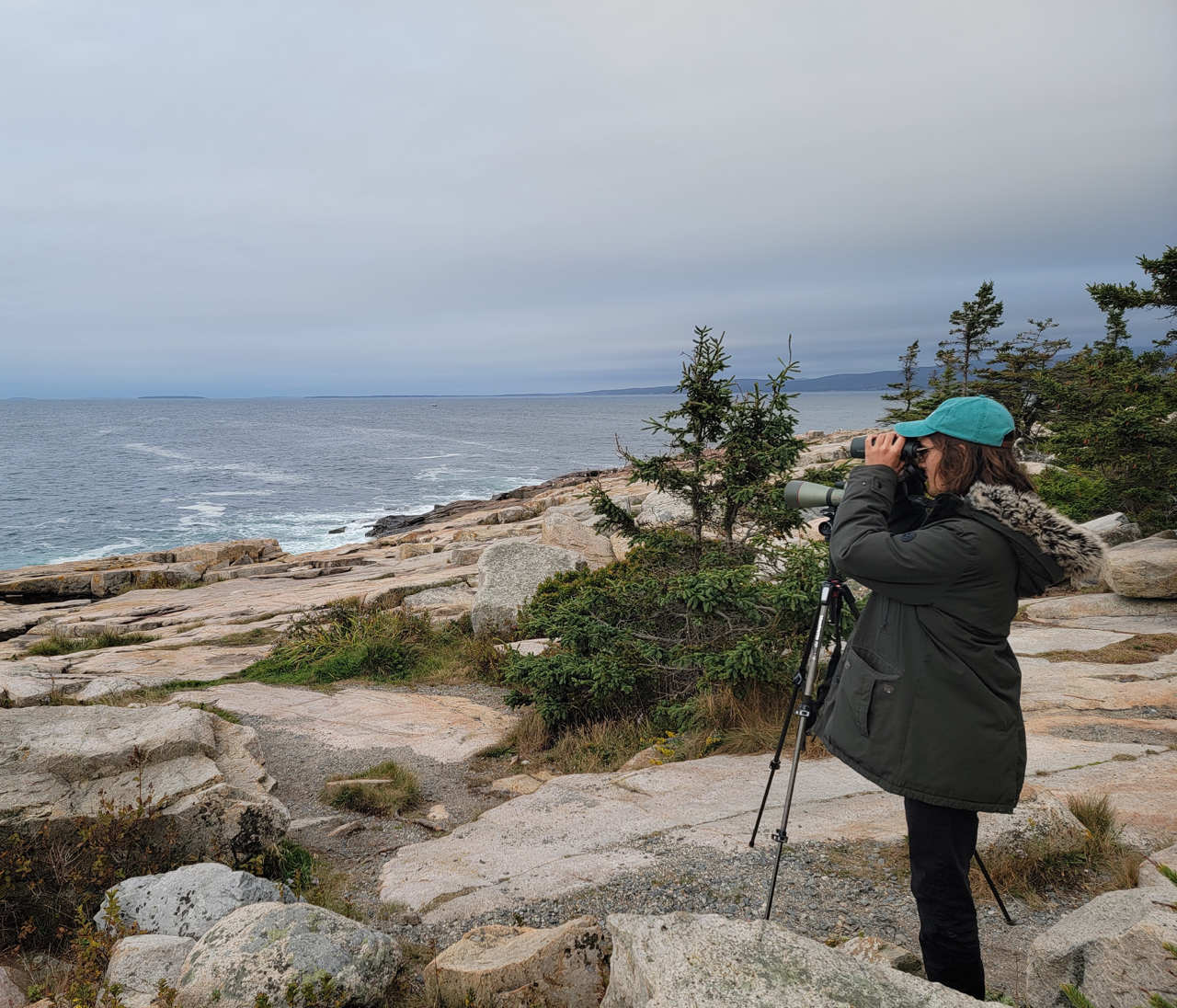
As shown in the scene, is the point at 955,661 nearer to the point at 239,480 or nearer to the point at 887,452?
the point at 887,452

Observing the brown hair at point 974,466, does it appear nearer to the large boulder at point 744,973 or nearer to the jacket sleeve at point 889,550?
the jacket sleeve at point 889,550

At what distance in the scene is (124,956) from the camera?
349 cm

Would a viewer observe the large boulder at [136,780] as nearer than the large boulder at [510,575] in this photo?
Yes

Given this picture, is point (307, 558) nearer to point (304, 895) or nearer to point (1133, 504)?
point (304, 895)

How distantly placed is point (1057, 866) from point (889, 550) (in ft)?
8.75

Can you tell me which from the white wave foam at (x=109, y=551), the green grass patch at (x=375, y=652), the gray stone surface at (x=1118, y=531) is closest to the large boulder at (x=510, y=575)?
the green grass patch at (x=375, y=652)

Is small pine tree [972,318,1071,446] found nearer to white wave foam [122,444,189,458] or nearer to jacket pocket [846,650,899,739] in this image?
jacket pocket [846,650,899,739]

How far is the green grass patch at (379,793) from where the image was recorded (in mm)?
6300


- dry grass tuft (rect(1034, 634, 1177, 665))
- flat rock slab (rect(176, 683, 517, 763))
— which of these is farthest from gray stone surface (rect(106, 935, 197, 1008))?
dry grass tuft (rect(1034, 634, 1177, 665))

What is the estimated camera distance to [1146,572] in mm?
10156

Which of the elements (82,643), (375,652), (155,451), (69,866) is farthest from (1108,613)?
(155,451)

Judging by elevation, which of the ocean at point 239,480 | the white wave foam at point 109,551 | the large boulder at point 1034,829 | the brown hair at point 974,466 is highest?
the brown hair at point 974,466

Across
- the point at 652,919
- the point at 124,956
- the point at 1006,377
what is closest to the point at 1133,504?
the point at 652,919

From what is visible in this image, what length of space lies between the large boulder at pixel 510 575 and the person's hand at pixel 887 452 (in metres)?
8.63
